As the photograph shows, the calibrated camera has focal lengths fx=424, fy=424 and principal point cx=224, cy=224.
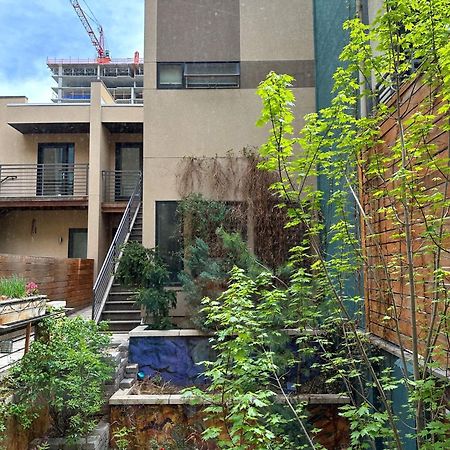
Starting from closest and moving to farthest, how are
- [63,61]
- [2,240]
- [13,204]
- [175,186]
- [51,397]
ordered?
1. [51,397]
2. [175,186]
3. [13,204]
4. [2,240]
5. [63,61]

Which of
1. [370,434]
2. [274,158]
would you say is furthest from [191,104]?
[370,434]

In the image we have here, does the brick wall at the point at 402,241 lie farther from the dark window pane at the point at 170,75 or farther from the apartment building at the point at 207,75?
the dark window pane at the point at 170,75

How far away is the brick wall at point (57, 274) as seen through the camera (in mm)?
7297

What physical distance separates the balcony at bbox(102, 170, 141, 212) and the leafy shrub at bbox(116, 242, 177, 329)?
5306mm

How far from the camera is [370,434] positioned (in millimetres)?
2664

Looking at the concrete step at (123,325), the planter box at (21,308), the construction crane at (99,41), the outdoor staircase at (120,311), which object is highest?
the construction crane at (99,41)

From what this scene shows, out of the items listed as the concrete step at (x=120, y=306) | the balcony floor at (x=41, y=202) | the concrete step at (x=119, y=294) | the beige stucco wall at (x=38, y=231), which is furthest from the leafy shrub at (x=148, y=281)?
the beige stucco wall at (x=38, y=231)

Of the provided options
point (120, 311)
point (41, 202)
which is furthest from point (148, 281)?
point (41, 202)

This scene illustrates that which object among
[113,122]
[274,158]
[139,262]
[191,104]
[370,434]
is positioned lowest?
[370,434]

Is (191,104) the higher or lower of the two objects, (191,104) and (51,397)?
the higher

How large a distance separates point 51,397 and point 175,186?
4138mm

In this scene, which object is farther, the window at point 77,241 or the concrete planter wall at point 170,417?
the window at point 77,241

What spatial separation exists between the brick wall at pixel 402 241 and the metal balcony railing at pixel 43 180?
32.4 ft

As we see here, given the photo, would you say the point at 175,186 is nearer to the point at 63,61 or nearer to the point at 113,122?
the point at 113,122
